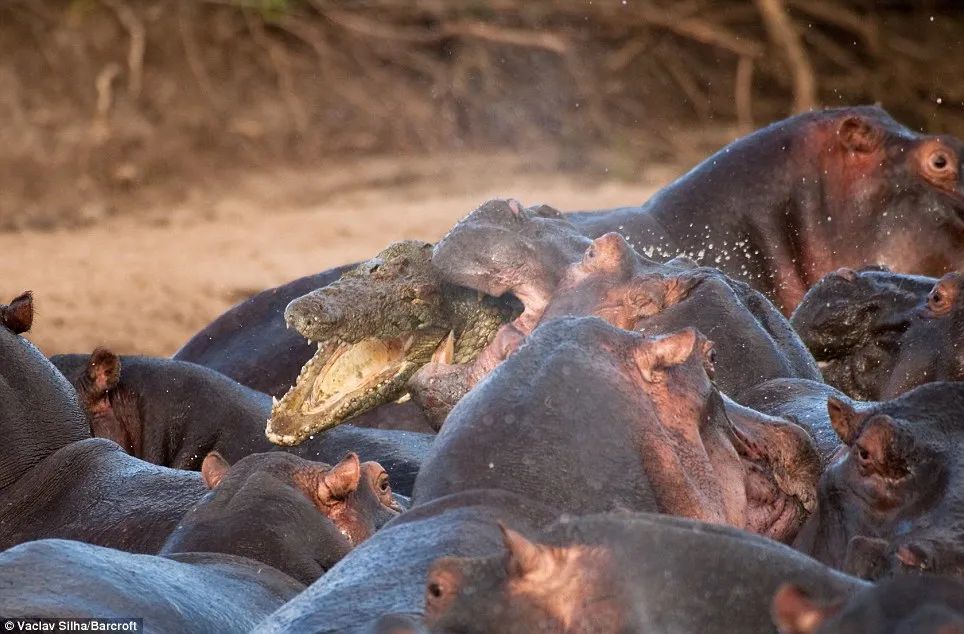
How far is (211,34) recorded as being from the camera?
10.9 metres

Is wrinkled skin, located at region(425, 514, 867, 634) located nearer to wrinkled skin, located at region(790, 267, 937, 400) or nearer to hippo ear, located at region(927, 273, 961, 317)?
hippo ear, located at region(927, 273, 961, 317)

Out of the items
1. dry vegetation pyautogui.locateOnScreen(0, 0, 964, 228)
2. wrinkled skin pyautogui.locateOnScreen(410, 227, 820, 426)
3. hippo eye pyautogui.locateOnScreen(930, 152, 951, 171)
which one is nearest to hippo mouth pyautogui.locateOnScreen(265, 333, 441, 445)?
wrinkled skin pyautogui.locateOnScreen(410, 227, 820, 426)

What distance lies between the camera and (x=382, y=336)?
4.09 meters

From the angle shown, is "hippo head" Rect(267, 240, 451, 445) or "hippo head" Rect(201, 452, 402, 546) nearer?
"hippo head" Rect(201, 452, 402, 546)

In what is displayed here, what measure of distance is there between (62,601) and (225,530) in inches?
30.0

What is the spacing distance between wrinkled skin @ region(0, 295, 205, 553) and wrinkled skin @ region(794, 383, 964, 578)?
124 centimetres

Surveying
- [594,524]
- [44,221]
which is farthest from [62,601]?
[44,221]

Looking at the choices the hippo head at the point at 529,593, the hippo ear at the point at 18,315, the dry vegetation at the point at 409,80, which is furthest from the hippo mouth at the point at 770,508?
the dry vegetation at the point at 409,80

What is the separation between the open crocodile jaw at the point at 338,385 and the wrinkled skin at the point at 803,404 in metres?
0.89

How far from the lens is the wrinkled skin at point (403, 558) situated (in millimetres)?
2244

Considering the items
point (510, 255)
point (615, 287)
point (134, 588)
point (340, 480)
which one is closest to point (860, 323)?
point (615, 287)

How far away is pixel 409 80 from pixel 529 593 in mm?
9111

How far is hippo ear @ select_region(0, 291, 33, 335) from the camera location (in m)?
3.89

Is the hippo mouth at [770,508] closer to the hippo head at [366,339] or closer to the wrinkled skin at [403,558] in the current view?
the wrinkled skin at [403,558]
